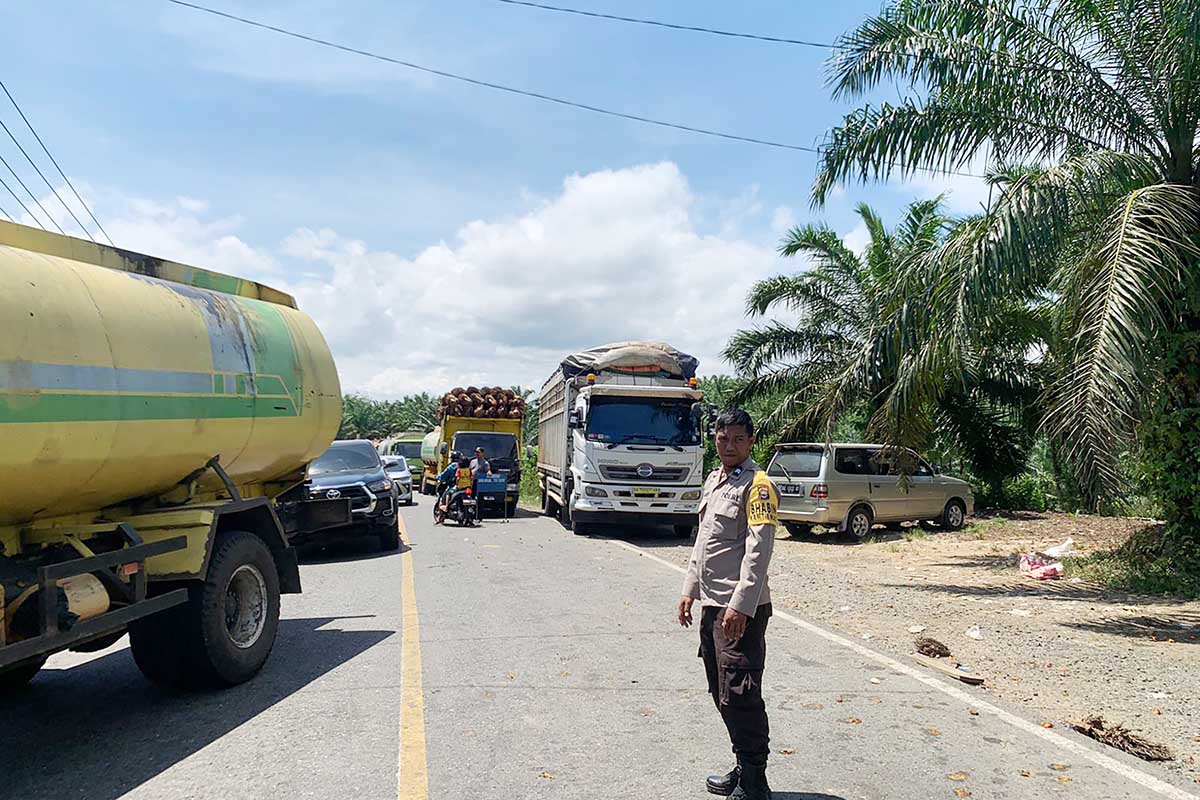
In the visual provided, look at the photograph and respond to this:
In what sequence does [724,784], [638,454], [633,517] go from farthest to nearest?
1. [633,517]
2. [638,454]
3. [724,784]

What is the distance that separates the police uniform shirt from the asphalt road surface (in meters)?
0.99

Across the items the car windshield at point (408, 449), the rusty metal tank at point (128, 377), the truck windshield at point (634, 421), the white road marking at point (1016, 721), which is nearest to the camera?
the white road marking at point (1016, 721)

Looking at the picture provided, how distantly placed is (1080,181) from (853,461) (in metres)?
7.83

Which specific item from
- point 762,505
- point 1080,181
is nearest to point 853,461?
point 1080,181

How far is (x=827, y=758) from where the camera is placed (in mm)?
5031

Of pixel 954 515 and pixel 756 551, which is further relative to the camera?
pixel 954 515

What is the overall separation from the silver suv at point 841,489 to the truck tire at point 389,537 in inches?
267

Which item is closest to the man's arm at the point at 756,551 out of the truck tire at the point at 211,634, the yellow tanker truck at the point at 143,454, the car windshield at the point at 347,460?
the yellow tanker truck at the point at 143,454

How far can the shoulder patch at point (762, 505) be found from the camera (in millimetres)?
4383

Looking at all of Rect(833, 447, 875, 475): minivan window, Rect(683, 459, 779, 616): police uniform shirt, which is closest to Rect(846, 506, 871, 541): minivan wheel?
Rect(833, 447, 875, 475): minivan window

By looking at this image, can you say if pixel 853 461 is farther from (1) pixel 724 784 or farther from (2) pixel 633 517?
(1) pixel 724 784

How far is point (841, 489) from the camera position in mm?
16750

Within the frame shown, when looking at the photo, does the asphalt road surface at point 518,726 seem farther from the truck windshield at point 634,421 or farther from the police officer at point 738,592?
the truck windshield at point 634,421

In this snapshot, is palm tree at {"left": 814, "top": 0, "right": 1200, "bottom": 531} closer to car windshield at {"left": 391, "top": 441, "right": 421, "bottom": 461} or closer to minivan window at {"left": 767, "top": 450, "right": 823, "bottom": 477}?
minivan window at {"left": 767, "top": 450, "right": 823, "bottom": 477}
